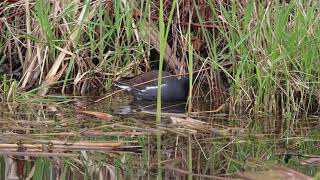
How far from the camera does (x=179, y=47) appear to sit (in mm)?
5270

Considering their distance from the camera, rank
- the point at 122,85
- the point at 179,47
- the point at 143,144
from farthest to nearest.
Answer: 1. the point at 179,47
2. the point at 122,85
3. the point at 143,144

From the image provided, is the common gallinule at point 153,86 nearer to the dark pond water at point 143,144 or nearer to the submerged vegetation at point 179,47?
the submerged vegetation at point 179,47

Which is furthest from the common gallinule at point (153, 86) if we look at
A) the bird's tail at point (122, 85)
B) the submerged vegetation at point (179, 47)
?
the submerged vegetation at point (179, 47)

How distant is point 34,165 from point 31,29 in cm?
226

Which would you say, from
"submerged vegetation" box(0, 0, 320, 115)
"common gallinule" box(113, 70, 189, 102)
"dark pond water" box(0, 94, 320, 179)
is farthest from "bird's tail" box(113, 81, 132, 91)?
"dark pond water" box(0, 94, 320, 179)

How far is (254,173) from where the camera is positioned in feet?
9.39

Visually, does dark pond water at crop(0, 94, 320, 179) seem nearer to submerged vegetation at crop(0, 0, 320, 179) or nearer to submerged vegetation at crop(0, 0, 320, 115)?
submerged vegetation at crop(0, 0, 320, 179)

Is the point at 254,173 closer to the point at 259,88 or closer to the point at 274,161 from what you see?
the point at 274,161

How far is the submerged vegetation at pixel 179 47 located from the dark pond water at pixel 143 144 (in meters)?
0.21

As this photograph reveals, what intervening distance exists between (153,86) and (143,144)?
155 centimetres

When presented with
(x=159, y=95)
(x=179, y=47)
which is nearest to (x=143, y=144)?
(x=159, y=95)

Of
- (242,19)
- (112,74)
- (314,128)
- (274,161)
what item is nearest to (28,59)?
(112,74)

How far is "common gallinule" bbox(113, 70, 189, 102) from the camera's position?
4.93 meters

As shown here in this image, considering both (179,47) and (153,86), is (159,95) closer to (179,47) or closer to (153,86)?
(153,86)
